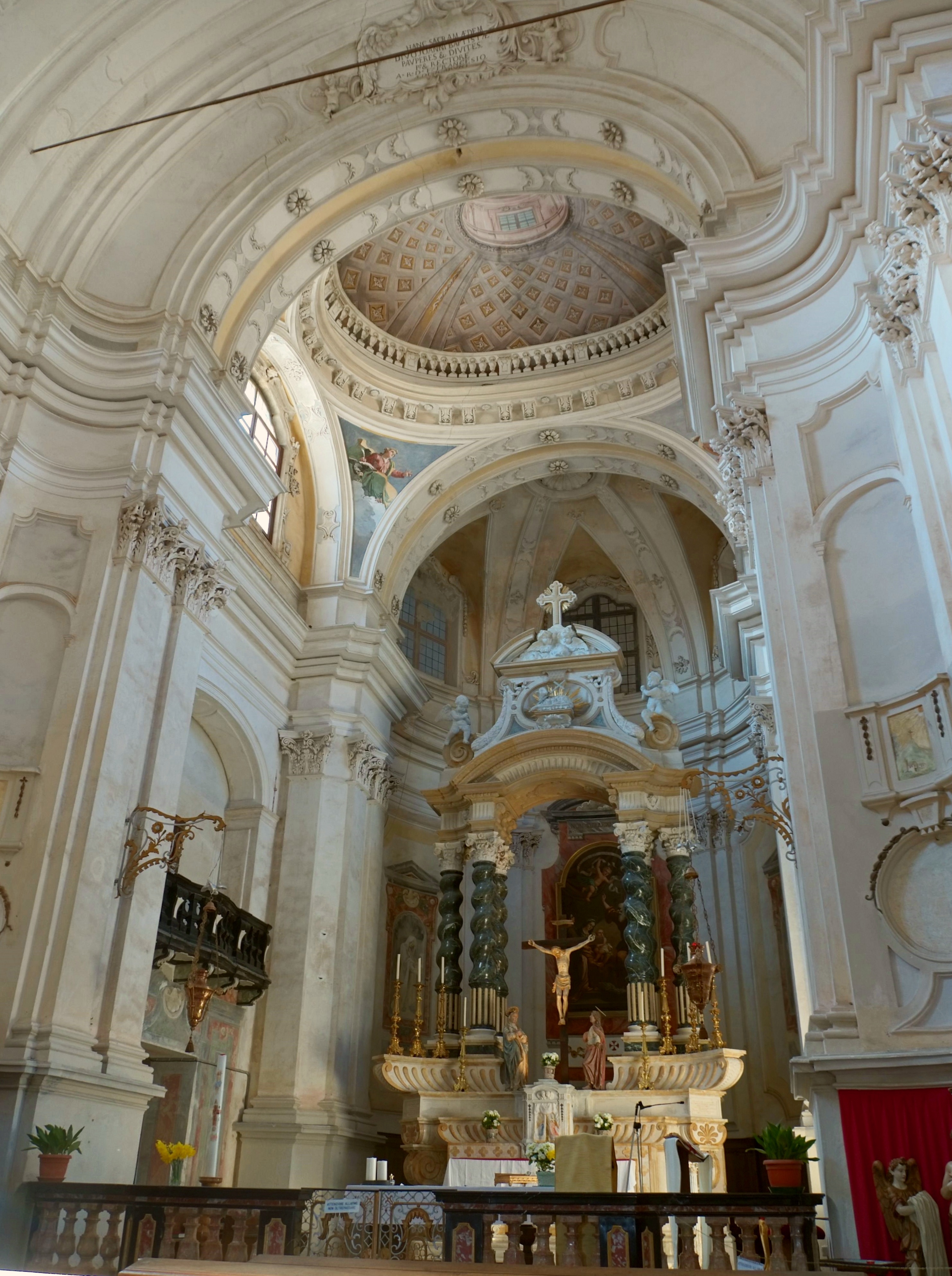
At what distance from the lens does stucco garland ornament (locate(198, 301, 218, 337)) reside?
11.5 meters

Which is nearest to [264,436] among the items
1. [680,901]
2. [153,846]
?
[153,846]

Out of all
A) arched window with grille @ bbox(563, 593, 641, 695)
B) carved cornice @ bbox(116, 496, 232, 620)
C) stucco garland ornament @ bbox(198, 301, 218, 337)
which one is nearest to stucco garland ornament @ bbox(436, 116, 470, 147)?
stucco garland ornament @ bbox(198, 301, 218, 337)

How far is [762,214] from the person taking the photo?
10.0 meters

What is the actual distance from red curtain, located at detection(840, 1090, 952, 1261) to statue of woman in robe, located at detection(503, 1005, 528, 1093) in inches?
290

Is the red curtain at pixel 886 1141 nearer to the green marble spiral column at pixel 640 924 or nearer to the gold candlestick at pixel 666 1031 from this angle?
→ the gold candlestick at pixel 666 1031

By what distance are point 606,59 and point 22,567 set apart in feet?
26.0

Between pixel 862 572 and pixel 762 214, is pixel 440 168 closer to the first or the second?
pixel 762 214

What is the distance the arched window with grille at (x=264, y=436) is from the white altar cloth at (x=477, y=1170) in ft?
28.7

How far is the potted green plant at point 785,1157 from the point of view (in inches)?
251

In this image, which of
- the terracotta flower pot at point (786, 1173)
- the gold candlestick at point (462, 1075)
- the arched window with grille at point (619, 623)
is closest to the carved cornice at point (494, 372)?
the arched window with grille at point (619, 623)

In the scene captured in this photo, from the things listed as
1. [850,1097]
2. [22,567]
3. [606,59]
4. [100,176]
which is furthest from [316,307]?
[850,1097]

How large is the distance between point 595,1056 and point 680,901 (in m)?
2.47

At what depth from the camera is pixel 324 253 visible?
501 inches

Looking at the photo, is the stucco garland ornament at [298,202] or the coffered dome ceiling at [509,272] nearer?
the stucco garland ornament at [298,202]
